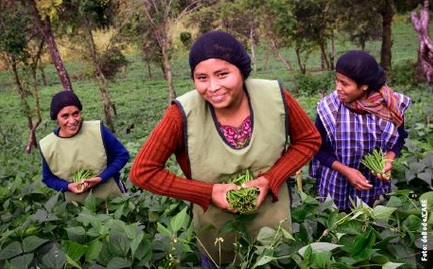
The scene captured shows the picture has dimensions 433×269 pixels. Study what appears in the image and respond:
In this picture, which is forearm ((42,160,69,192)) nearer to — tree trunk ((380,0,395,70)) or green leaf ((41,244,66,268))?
green leaf ((41,244,66,268))

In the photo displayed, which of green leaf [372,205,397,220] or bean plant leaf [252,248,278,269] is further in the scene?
green leaf [372,205,397,220]

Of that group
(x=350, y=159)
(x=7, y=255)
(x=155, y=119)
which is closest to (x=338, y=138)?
(x=350, y=159)

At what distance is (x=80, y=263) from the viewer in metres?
1.64

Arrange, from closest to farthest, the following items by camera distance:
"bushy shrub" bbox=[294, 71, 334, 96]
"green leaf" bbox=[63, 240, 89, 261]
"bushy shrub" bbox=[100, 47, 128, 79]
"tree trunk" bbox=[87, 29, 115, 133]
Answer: "green leaf" bbox=[63, 240, 89, 261] → "tree trunk" bbox=[87, 29, 115, 133] → "bushy shrub" bbox=[294, 71, 334, 96] → "bushy shrub" bbox=[100, 47, 128, 79]

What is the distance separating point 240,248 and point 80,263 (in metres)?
Result: 0.56

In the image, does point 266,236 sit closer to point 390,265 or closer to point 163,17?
point 390,265

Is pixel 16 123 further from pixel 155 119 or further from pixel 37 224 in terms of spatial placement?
pixel 37 224

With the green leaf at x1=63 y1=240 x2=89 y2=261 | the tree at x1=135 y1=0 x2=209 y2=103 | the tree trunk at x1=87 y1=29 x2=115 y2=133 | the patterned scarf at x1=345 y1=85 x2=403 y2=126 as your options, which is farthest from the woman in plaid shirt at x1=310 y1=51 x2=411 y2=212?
the tree at x1=135 y1=0 x2=209 y2=103

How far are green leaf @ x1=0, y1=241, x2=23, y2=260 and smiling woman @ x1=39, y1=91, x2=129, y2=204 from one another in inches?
54.3

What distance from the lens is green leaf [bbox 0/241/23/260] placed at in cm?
169

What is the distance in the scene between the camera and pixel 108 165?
332 cm

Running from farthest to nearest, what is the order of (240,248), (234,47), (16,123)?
(16,123)
(240,248)
(234,47)

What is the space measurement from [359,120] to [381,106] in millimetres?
136

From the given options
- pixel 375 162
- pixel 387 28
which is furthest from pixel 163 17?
pixel 375 162
